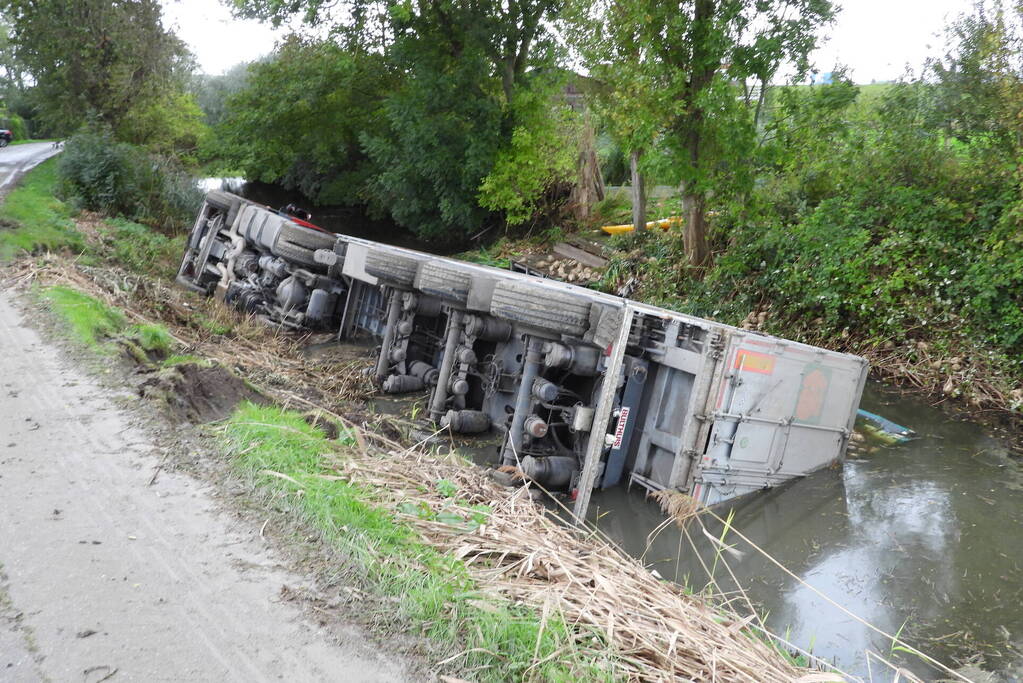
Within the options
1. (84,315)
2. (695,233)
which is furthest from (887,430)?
Answer: (84,315)

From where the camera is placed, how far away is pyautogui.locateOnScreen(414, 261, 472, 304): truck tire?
912cm

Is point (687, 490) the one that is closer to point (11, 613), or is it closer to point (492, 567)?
point (492, 567)

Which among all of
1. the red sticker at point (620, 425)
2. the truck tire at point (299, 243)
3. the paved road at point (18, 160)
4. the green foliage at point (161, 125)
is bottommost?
the paved road at point (18, 160)

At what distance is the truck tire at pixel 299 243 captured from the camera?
43.2ft

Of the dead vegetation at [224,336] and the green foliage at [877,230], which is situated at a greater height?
the green foliage at [877,230]

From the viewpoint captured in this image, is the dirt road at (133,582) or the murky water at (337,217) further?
the murky water at (337,217)

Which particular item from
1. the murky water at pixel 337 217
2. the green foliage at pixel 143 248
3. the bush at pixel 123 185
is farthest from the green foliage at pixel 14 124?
the green foliage at pixel 143 248

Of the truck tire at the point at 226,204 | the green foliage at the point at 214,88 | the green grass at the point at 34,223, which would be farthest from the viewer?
the green foliage at the point at 214,88

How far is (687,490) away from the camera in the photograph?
7.61 m

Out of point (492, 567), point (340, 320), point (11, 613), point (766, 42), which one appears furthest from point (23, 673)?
point (766, 42)

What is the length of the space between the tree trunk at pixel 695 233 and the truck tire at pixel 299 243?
6592 millimetres

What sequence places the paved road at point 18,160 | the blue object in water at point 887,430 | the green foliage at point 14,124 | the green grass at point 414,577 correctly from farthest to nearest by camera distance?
the green foliage at point 14,124
the paved road at point 18,160
the blue object in water at point 887,430
the green grass at point 414,577

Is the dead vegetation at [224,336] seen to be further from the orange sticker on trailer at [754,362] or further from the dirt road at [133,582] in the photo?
the orange sticker on trailer at [754,362]

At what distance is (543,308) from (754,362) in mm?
1984
